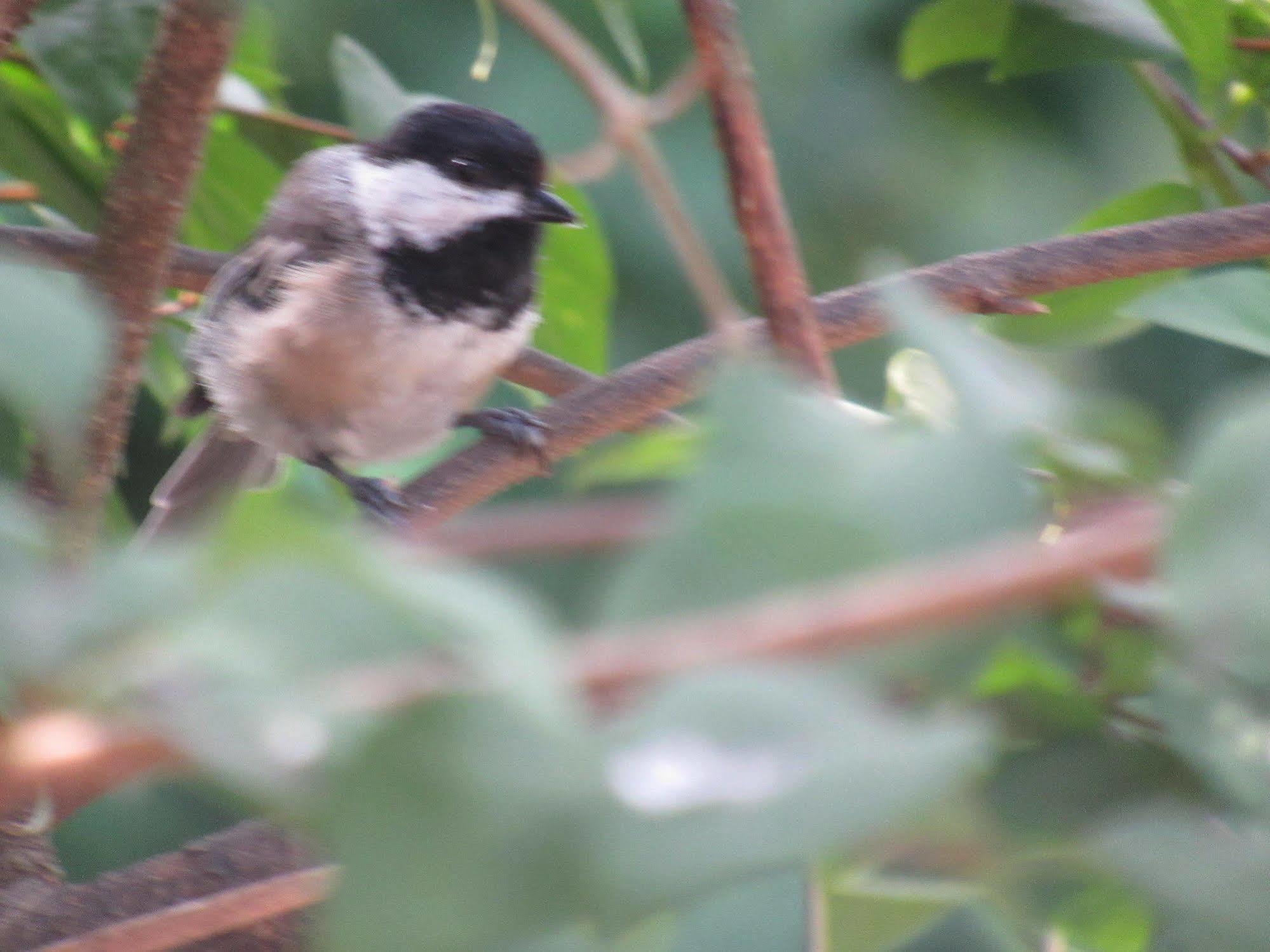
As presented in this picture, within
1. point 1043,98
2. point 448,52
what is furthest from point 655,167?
point 1043,98

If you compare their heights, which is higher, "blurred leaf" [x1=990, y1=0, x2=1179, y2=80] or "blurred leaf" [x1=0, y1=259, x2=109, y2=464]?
"blurred leaf" [x1=0, y1=259, x2=109, y2=464]

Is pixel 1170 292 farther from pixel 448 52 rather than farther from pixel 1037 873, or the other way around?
pixel 448 52

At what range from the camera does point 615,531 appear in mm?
476

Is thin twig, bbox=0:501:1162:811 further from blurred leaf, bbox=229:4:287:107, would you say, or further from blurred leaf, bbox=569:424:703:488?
blurred leaf, bbox=229:4:287:107

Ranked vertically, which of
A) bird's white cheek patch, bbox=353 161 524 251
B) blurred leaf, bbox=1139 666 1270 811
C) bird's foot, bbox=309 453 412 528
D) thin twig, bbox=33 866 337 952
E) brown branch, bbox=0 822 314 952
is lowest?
bird's foot, bbox=309 453 412 528

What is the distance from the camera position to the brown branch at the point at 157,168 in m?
1.05

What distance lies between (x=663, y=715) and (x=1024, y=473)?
17 cm

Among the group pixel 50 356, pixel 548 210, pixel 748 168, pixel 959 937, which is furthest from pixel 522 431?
pixel 50 356

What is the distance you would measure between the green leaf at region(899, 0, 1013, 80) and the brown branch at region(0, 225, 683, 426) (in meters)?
0.35

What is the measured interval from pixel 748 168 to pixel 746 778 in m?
0.63

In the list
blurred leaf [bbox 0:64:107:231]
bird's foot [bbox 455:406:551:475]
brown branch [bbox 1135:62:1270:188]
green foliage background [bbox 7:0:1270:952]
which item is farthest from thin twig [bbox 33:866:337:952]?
brown branch [bbox 1135:62:1270:188]

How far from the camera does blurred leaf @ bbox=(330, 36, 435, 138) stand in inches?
49.3

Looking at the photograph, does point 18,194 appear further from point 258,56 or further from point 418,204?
point 418,204

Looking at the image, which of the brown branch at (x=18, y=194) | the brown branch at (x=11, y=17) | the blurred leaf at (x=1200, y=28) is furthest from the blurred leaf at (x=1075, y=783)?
the brown branch at (x=18, y=194)
